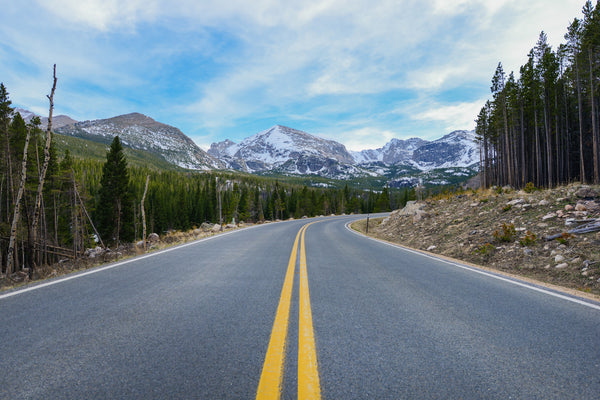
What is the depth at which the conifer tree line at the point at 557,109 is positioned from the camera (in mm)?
23969

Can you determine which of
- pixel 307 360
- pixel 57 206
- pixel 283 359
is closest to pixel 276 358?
pixel 283 359

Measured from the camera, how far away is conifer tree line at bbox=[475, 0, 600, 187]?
78.6ft

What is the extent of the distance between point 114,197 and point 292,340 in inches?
1498

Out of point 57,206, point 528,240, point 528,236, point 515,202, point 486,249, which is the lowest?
point 486,249

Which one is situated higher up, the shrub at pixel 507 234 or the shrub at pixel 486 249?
the shrub at pixel 507 234

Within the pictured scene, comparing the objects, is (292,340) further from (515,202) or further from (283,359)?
(515,202)

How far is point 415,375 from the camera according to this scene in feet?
6.99

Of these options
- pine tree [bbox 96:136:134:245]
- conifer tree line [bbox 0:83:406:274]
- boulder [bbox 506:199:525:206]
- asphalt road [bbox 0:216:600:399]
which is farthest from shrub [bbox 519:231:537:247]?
pine tree [bbox 96:136:134:245]

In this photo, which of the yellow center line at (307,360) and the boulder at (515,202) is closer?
the yellow center line at (307,360)

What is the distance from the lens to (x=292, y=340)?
105 inches

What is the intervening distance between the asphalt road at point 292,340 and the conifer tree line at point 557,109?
2512cm

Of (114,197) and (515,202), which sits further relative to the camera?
(114,197)

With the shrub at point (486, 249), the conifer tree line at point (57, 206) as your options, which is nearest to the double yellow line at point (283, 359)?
the shrub at point (486, 249)

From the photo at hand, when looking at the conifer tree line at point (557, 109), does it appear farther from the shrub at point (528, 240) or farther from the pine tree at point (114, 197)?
the pine tree at point (114, 197)
